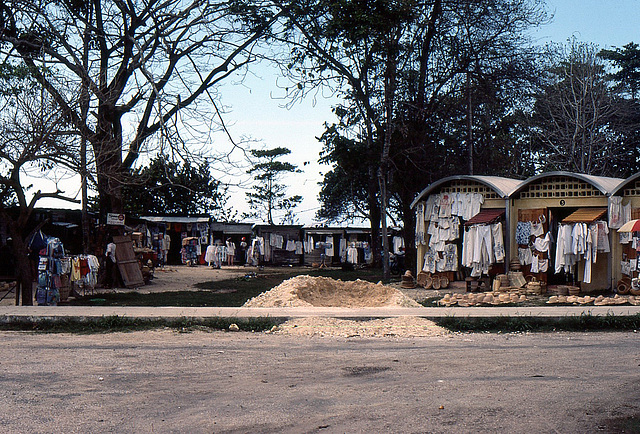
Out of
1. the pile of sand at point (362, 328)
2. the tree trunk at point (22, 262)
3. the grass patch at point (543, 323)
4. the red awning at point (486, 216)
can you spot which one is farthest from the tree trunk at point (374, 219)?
the pile of sand at point (362, 328)

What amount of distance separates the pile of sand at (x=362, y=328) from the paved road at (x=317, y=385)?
0.49m

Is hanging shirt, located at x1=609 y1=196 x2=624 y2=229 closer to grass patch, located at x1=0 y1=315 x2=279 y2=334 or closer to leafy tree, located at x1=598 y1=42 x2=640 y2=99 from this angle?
grass patch, located at x1=0 y1=315 x2=279 y2=334

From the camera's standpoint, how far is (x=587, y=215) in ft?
57.2

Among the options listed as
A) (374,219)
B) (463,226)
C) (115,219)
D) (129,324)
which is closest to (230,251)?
(374,219)

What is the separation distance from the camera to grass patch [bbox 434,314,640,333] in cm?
1111

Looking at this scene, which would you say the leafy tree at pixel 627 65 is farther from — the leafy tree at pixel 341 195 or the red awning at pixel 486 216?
the red awning at pixel 486 216

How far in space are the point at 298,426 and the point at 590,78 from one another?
3604 cm

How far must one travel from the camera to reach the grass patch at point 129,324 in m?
11.0

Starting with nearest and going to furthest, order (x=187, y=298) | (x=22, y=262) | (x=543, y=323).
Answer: (x=543, y=323) → (x=22, y=262) → (x=187, y=298)

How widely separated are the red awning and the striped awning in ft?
6.28

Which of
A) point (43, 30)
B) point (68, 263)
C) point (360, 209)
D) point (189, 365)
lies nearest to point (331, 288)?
point (68, 263)

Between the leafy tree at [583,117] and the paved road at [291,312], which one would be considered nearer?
the paved road at [291,312]

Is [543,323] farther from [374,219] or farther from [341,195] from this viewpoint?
[341,195]

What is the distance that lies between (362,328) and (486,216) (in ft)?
30.7
